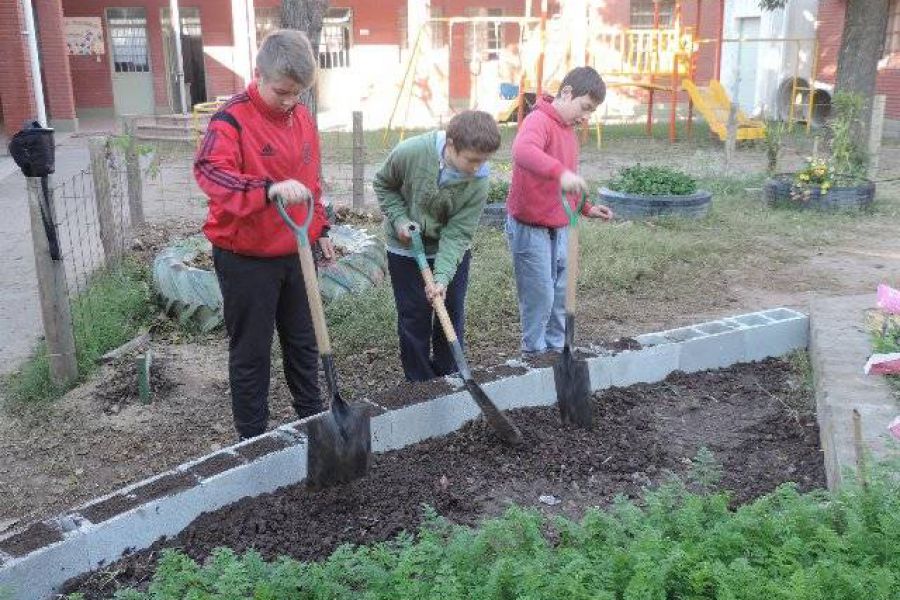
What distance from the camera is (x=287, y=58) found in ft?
9.36

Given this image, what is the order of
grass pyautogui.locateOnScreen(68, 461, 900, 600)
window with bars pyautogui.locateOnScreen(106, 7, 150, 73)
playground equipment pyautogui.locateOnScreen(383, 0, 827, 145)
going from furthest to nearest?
window with bars pyautogui.locateOnScreen(106, 7, 150, 73), playground equipment pyautogui.locateOnScreen(383, 0, 827, 145), grass pyautogui.locateOnScreen(68, 461, 900, 600)

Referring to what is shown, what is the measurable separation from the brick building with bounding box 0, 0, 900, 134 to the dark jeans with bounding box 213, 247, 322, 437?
16369mm

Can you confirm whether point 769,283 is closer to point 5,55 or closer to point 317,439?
point 317,439

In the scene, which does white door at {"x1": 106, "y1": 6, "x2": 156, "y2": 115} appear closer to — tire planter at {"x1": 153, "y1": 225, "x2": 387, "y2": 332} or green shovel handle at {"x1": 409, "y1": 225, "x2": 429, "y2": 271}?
tire planter at {"x1": 153, "y1": 225, "x2": 387, "y2": 332}

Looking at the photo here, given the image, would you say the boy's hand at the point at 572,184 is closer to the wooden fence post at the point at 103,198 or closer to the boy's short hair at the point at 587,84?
the boy's short hair at the point at 587,84

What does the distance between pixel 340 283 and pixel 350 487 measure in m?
2.82

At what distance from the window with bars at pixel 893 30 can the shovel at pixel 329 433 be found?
61.4 feet

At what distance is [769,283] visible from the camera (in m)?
6.64

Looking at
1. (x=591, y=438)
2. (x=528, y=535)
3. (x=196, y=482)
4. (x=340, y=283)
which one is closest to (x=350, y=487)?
(x=196, y=482)

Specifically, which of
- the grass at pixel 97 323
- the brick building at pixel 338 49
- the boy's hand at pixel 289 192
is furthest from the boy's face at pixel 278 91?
the brick building at pixel 338 49

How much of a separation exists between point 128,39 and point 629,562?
73.1 feet

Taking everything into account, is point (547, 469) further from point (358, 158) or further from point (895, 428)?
point (358, 158)

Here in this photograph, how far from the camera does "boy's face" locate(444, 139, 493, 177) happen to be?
130 inches

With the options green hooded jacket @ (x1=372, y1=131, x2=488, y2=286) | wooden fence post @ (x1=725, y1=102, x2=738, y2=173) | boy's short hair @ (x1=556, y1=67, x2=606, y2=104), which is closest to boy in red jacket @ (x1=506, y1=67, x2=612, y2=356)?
boy's short hair @ (x1=556, y1=67, x2=606, y2=104)
